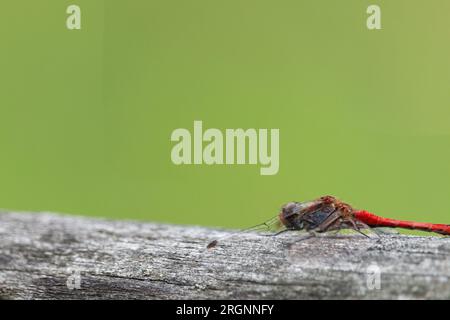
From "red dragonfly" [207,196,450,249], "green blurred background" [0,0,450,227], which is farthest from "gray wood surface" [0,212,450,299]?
"green blurred background" [0,0,450,227]

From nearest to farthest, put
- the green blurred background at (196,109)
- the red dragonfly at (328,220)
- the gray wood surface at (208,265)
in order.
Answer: the gray wood surface at (208,265) < the red dragonfly at (328,220) < the green blurred background at (196,109)

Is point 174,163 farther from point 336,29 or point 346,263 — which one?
point 346,263

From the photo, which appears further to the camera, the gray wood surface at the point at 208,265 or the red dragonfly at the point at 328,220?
the red dragonfly at the point at 328,220

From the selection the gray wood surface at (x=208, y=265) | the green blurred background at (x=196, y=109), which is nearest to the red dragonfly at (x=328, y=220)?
the gray wood surface at (x=208, y=265)

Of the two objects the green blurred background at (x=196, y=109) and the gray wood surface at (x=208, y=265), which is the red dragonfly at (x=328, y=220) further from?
the green blurred background at (x=196, y=109)
